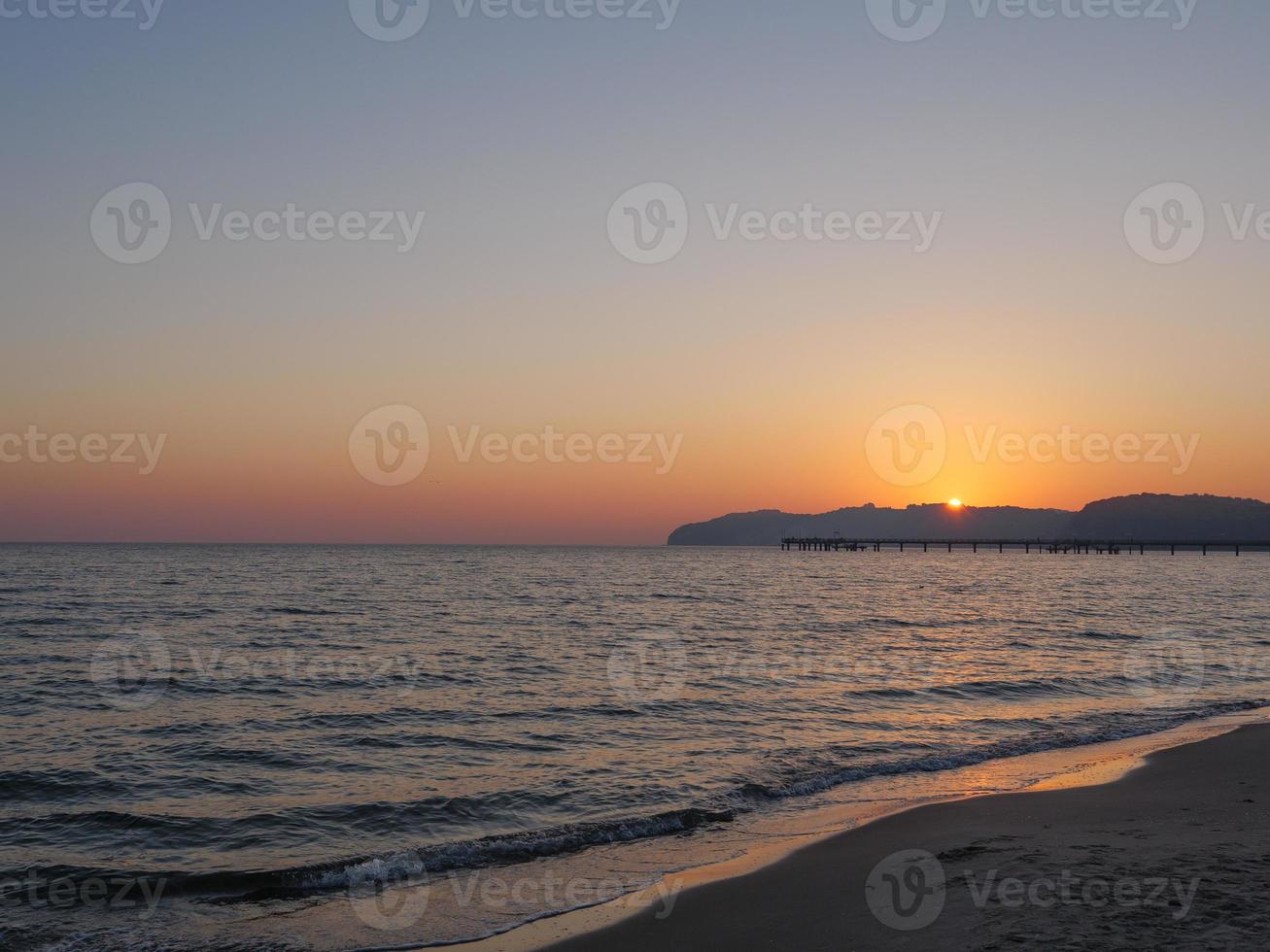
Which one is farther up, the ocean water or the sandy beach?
the sandy beach

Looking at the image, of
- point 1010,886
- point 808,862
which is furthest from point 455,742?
point 1010,886

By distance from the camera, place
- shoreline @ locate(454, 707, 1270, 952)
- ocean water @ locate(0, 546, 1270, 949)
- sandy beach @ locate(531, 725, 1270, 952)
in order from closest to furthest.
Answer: sandy beach @ locate(531, 725, 1270, 952) < shoreline @ locate(454, 707, 1270, 952) < ocean water @ locate(0, 546, 1270, 949)

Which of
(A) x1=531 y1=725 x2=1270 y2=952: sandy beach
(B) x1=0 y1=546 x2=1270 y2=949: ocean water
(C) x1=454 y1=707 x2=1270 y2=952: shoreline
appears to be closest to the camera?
(A) x1=531 y1=725 x2=1270 y2=952: sandy beach

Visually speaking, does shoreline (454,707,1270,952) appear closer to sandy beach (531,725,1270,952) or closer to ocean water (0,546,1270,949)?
sandy beach (531,725,1270,952)

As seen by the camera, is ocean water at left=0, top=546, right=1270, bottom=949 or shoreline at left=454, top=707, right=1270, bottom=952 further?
ocean water at left=0, top=546, right=1270, bottom=949

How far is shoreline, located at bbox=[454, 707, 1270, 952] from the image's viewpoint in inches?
360

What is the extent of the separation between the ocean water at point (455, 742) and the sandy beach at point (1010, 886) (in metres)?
1.61

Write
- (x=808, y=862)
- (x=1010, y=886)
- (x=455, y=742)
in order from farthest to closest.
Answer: (x=455, y=742) → (x=808, y=862) → (x=1010, y=886)

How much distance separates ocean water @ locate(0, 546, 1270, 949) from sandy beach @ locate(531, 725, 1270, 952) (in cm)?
161

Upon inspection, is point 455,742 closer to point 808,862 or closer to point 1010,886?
point 808,862

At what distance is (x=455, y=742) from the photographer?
18859 millimetres

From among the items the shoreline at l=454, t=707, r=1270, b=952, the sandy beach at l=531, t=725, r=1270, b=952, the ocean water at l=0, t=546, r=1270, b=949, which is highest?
the sandy beach at l=531, t=725, r=1270, b=952

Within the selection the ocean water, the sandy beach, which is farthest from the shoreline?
the ocean water

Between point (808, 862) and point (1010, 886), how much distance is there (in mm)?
2768
